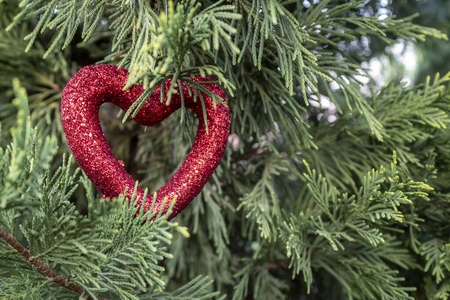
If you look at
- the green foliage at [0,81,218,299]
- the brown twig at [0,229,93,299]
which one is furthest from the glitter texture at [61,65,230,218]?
the brown twig at [0,229,93,299]

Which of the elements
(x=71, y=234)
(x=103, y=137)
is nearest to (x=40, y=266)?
(x=71, y=234)

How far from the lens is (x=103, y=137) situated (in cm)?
75

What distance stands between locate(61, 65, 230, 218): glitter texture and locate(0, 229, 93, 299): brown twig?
17 centimetres

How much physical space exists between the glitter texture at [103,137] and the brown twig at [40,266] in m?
0.17

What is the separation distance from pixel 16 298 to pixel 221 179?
0.76 meters

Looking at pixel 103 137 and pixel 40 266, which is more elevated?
pixel 103 137

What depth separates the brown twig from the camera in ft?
2.28

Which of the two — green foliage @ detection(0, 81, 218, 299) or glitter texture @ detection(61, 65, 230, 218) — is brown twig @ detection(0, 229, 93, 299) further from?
glitter texture @ detection(61, 65, 230, 218)

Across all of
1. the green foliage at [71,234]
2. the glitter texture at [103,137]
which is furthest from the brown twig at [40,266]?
the glitter texture at [103,137]

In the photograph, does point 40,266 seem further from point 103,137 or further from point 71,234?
point 103,137

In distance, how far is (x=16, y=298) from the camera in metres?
0.70

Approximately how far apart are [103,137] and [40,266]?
0.28 m

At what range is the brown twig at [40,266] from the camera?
70cm

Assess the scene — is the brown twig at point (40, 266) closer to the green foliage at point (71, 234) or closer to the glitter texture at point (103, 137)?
the green foliage at point (71, 234)
